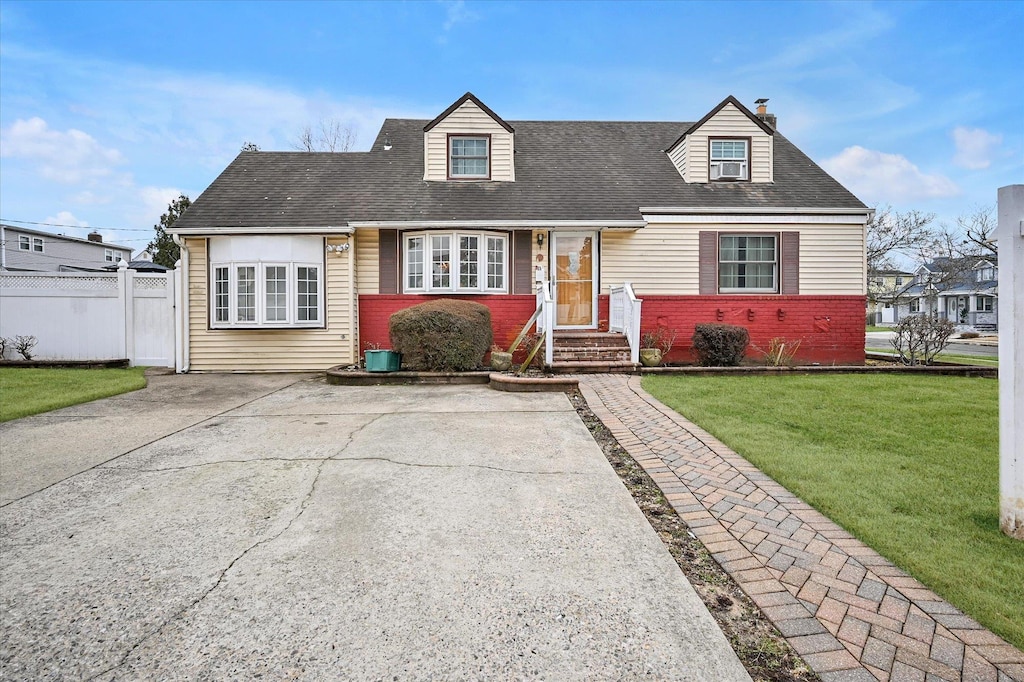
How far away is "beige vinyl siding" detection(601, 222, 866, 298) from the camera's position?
40.9ft

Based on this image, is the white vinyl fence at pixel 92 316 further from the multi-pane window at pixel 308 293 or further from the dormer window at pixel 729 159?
the dormer window at pixel 729 159

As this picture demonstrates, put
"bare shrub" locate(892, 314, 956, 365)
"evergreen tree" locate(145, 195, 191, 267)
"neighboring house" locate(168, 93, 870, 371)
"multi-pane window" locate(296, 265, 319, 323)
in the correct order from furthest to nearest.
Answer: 1. "evergreen tree" locate(145, 195, 191, 267)
2. "multi-pane window" locate(296, 265, 319, 323)
3. "neighboring house" locate(168, 93, 870, 371)
4. "bare shrub" locate(892, 314, 956, 365)

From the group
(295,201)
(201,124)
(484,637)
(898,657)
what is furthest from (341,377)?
(201,124)

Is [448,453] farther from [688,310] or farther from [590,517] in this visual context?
[688,310]

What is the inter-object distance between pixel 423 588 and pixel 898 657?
2023 millimetres

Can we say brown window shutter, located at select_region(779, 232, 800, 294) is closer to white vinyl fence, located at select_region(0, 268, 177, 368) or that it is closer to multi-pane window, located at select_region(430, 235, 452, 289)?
multi-pane window, located at select_region(430, 235, 452, 289)

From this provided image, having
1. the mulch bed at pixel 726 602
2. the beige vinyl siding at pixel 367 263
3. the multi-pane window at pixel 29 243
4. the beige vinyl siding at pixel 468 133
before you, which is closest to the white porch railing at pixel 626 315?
the beige vinyl siding at pixel 468 133

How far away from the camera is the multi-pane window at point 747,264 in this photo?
12578 millimetres

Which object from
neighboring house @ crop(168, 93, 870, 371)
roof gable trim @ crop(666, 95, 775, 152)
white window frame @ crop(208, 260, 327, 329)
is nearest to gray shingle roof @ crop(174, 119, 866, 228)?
neighboring house @ crop(168, 93, 870, 371)

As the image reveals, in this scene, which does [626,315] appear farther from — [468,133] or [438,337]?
[468,133]

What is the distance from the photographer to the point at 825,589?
2.44 meters

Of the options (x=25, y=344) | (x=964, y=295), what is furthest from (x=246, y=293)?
(x=964, y=295)

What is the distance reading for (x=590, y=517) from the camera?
3.44 m

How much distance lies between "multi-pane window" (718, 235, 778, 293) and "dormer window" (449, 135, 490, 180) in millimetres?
A: 6370
